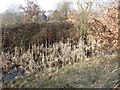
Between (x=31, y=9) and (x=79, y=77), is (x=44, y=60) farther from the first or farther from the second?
(x=31, y=9)

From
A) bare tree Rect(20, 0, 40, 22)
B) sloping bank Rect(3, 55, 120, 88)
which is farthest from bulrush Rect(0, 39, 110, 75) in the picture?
bare tree Rect(20, 0, 40, 22)

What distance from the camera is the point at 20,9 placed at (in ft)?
54.5

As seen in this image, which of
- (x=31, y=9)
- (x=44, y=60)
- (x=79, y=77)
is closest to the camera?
(x=79, y=77)

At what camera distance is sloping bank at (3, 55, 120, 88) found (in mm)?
5910

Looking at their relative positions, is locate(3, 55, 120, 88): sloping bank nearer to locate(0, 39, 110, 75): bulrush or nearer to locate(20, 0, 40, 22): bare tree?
locate(0, 39, 110, 75): bulrush

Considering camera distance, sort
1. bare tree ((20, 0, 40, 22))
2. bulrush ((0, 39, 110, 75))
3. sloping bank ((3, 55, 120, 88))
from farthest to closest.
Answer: bare tree ((20, 0, 40, 22)) < bulrush ((0, 39, 110, 75)) < sloping bank ((3, 55, 120, 88))

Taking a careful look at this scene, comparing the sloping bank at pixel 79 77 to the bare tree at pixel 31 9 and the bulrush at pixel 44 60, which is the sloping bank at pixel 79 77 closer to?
the bulrush at pixel 44 60

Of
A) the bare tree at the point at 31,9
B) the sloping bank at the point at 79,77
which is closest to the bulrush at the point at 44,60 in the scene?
the sloping bank at the point at 79,77

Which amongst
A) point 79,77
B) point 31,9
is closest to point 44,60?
point 79,77

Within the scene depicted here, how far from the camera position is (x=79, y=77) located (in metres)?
6.31

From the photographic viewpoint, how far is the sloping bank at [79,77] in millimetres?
5910

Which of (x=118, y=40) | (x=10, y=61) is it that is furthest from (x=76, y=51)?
(x=118, y=40)

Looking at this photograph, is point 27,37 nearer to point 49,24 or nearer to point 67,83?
point 49,24

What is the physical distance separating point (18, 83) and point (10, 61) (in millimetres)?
1652
